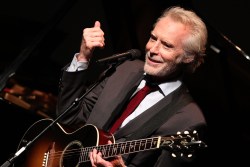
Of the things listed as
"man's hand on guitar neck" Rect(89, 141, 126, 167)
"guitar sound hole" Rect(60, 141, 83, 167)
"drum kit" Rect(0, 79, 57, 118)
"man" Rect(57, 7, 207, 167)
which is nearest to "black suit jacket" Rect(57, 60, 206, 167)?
"man" Rect(57, 7, 207, 167)

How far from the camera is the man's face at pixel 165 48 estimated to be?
2826mm

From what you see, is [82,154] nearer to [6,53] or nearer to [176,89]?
[176,89]

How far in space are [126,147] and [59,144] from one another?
0.63m

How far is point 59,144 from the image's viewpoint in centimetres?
287

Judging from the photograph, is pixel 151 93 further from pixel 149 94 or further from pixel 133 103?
pixel 133 103

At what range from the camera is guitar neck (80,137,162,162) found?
2312 millimetres

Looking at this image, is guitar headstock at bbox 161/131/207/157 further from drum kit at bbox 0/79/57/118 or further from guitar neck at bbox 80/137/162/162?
drum kit at bbox 0/79/57/118

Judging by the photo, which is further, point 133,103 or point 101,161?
point 133,103

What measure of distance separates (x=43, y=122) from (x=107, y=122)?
1.55ft

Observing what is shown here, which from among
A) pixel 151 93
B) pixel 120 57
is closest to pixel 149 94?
pixel 151 93

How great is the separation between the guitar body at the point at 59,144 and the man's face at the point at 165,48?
55cm

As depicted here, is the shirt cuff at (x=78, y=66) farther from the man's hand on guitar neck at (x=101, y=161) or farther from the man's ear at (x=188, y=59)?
the man's ear at (x=188, y=59)

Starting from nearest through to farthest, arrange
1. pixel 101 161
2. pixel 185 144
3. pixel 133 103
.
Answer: pixel 185 144
pixel 101 161
pixel 133 103

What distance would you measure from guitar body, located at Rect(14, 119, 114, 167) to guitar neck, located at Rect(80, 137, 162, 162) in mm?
38
